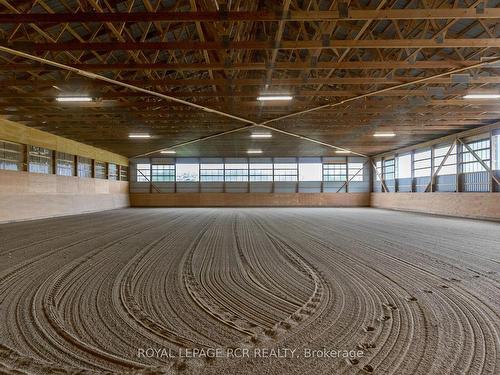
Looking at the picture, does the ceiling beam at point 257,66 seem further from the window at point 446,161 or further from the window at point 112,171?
the window at point 112,171

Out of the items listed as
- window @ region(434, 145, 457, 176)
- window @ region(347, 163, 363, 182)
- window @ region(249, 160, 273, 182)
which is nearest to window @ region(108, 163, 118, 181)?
window @ region(249, 160, 273, 182)

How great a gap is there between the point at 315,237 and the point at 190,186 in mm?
22503

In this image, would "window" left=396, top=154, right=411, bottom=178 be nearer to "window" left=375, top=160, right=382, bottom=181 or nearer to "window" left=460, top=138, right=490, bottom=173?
"window" left=375, top=160, right=382, bottom=181

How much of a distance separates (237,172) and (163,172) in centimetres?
748

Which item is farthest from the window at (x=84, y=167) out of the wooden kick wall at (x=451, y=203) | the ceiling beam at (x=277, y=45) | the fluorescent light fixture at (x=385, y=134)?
the wooden kick wall at (x=451, y=203)

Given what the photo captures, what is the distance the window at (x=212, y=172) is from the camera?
96.9 feet

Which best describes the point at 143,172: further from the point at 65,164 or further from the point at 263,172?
the point at 263,172

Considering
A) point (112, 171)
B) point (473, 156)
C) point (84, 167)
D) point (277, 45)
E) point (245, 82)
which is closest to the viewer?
point (277, 45)

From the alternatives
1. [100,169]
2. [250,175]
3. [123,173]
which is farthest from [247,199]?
[100,169]

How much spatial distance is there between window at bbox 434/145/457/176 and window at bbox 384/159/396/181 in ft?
17.6

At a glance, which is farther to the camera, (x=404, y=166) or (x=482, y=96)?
(x=404, y=166)

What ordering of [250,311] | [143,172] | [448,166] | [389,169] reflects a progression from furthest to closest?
[143,172] < [389,169] < [448,166] < [250,311]

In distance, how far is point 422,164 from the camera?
22500mm

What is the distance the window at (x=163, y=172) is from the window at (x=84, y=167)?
24.1 feet
